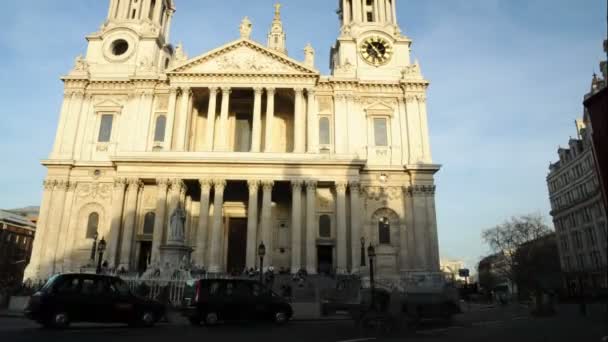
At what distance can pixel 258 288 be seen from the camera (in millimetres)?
15695

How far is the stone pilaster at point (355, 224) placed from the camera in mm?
32625

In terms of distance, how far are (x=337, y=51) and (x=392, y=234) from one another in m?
20.2

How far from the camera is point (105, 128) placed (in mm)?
Answer: 39188

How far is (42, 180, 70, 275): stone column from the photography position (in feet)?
113

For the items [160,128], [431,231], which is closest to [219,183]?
[160,128]

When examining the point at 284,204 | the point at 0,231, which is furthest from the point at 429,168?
the point at 0,231

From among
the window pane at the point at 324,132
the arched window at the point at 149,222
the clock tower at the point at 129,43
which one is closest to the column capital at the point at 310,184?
the window pane at the point at 324,132

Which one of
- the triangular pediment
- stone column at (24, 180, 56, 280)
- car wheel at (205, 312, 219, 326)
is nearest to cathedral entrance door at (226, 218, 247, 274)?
the triangular pediment

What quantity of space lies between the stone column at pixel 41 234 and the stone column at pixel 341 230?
924 inches

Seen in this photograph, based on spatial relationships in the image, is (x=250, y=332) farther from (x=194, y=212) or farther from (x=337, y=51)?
(x=337, y=51)

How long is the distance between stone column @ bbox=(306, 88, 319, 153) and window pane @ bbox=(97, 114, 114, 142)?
17903mm

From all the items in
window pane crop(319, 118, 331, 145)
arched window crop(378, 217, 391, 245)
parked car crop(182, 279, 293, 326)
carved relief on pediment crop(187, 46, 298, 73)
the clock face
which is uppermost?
the clock face

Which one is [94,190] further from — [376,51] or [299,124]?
[376,51]

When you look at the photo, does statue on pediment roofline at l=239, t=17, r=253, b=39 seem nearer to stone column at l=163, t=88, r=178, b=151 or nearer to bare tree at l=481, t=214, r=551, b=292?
stone column at l=163, t=88, r=178, b=151
